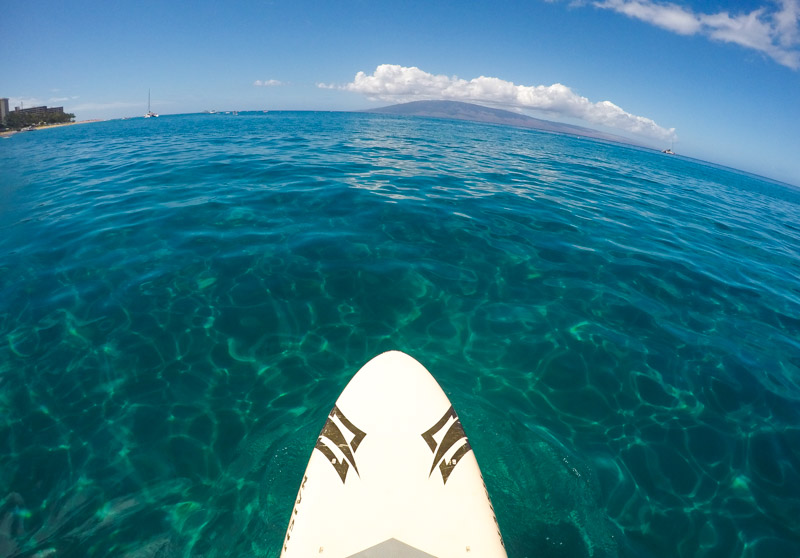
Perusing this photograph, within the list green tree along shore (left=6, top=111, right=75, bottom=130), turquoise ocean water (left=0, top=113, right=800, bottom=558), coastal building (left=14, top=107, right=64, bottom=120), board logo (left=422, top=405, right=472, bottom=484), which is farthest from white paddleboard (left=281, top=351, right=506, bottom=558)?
coastal building (left=14, top=107, right=64, bottom=120)

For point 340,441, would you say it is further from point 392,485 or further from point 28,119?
point 28,119

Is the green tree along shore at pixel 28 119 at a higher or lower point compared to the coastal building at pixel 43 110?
lower

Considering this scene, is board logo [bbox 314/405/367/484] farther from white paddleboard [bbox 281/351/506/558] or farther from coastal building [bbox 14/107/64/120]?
coastal building [bbox 14/107/64/120]

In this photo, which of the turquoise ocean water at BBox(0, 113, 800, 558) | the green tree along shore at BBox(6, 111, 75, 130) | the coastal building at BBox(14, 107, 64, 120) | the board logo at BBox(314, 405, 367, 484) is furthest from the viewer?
the coastal building at BBox(14, 107, 64, 120)

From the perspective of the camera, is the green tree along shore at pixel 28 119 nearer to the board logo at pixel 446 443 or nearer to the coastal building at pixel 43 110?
the coastal building at pixel 43 110

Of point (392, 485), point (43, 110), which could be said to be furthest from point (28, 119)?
point (392, 485)

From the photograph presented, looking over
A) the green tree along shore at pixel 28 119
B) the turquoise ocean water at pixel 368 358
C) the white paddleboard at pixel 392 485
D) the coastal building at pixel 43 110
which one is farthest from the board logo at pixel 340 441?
the coastal building at pixel 43 110

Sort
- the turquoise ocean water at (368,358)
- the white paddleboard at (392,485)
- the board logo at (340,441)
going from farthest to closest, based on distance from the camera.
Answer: the turquoise ocean water at (368,358) < the board logo at (340,441) < the white paddleboard at (392,485)
